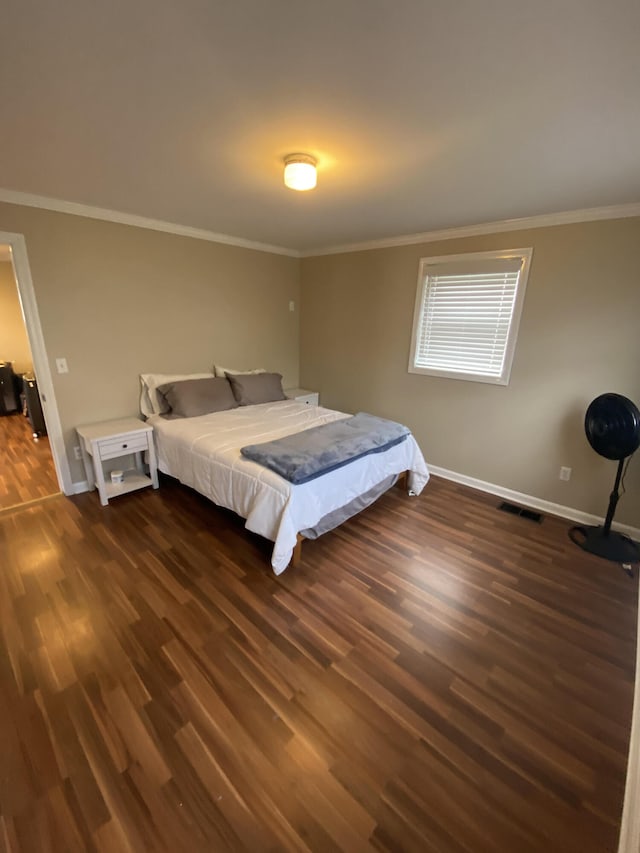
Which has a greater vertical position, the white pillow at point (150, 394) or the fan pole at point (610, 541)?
the white pillow at point (150, 394)

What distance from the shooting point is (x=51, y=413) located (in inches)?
113

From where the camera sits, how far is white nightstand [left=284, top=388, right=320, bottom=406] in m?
4.30

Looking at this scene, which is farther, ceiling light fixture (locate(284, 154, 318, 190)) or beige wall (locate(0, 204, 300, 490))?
beige wall (locate(0, 204, 300, 490))

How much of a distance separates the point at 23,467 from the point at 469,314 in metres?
4.66

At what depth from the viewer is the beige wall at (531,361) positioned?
2506 mm

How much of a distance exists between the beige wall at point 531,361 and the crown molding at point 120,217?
1037 mm

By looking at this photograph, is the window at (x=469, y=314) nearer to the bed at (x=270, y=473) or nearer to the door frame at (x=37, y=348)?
the bed at (x=270, y=473)

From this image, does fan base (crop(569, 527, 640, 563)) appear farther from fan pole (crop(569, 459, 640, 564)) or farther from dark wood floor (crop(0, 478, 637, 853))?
dark wood floor (crop(0, 478, 637, 853))

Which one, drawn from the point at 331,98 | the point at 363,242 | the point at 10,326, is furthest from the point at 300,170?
the point at 10,326

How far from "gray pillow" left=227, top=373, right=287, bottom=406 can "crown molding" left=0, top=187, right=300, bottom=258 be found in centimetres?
141

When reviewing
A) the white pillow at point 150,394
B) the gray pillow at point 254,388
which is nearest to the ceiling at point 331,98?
the white pillow at point 150,394

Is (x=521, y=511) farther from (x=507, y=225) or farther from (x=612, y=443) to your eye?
(x=507, y=225)

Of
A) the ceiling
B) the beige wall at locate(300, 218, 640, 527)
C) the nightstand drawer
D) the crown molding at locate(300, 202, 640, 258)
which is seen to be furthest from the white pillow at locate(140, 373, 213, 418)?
the crown molding at locate(300, 202, 640, 258)

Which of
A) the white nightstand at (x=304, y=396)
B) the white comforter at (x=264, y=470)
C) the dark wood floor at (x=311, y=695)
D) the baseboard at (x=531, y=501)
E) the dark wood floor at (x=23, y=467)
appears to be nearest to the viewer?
the dark wood floor at (x=311, y=695)
